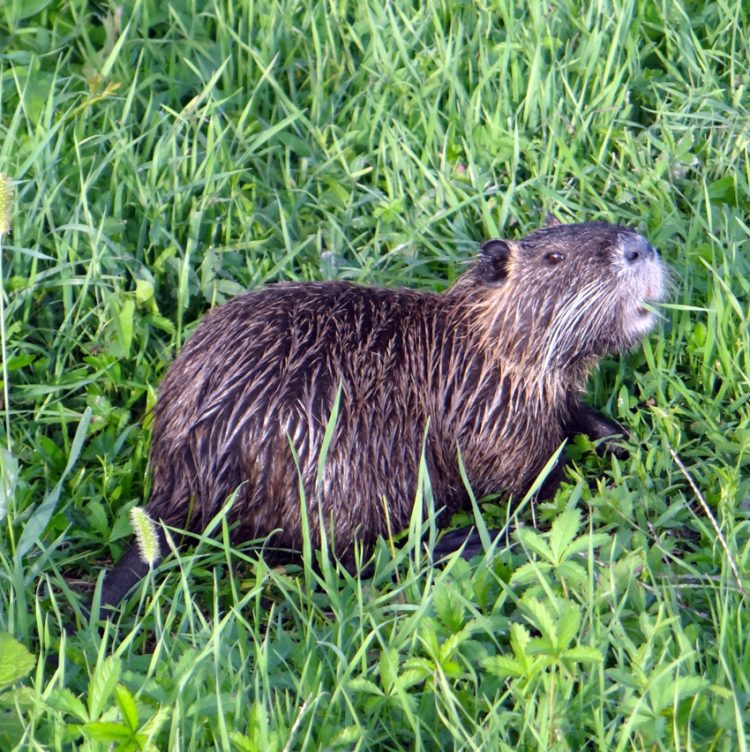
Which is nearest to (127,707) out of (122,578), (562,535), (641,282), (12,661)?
(12,661)

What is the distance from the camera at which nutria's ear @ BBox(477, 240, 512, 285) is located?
3268 millimetres

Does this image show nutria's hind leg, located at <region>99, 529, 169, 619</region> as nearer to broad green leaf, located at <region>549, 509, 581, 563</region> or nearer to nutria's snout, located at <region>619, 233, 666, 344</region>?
broad green leaf, located at <region>549, 509, 581, 563</region>

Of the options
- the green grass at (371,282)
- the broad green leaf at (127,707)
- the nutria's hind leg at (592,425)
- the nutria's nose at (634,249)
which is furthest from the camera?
the nutria's hind leg at (592,425)

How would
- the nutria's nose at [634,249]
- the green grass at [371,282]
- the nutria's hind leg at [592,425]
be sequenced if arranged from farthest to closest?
the nutria's hind leg at [592,425] < the nutria's nose at [634,249] < the green grass at [371,282]

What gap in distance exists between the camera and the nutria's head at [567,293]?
10.5 ft

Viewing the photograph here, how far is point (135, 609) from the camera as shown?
2838 millimetres

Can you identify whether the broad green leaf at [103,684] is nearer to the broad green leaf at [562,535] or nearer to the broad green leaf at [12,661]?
the broad green leaf at [12,661]

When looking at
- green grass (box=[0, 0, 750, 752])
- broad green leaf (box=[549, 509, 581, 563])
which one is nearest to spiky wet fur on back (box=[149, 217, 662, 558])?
green grass (box=[0, 0, 750, 752])

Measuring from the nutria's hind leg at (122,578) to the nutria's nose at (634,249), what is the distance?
4.46 feet

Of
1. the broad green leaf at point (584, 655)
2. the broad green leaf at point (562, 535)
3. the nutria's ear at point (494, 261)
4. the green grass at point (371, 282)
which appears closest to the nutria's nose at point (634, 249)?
the green grass at point (371, 282)

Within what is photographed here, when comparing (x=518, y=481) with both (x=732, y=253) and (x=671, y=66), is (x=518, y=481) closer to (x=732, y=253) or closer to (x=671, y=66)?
(x=732, y=253)

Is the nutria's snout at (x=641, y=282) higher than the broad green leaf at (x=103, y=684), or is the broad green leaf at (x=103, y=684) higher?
the nutria's snout at (x=641, y=282)

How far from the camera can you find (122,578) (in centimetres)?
283

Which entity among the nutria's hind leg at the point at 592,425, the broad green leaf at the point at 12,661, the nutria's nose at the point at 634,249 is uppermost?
the nutria's nose at the point at 634,249
